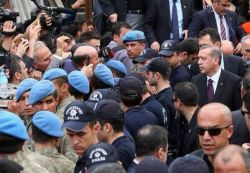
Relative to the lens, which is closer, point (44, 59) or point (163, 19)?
point (44, 59)

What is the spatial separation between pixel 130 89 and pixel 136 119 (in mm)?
327

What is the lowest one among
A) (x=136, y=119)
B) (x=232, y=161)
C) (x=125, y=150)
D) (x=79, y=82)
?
(x=136, y=119)

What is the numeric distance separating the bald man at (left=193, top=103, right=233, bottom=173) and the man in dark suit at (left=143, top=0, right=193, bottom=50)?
621 centimetres

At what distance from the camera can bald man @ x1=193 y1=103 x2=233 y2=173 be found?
6164 mm

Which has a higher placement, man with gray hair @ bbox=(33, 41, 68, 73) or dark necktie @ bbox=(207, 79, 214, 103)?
man with gray hair @ bbox=(33, 41, 68, 73)

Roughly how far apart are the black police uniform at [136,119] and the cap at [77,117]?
1.03 meters

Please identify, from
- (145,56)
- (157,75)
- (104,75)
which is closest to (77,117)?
(104,75)

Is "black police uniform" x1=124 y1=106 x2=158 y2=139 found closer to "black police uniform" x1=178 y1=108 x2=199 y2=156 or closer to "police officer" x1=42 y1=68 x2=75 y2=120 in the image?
"black police uniform" x1=178 y1=108 x2=199 y2=156

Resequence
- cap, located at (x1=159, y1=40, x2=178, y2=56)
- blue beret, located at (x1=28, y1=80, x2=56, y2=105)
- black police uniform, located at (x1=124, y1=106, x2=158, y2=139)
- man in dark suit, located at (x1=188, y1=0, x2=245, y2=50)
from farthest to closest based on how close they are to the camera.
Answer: man in dark suit, located at (x1=188, y1=0, x2=245, y2=50)
cap, located at (x1=159, y1=40, x2=178, y2=56)
black police uniform, located at (x1=124, y1=106, x2=158, y2=139)
blue beret, located at (x1=28, y1=80, x2=56, y2=105)

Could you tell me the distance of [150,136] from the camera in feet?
19.2

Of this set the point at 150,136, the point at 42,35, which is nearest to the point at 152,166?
the point at 150,136

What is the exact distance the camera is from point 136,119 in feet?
23.9

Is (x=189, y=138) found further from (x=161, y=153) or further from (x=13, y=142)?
(x=13, y=142)

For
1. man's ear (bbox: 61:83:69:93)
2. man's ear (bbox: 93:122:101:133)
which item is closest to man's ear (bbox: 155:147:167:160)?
man's ear (bbox: 93:122:101:133)
